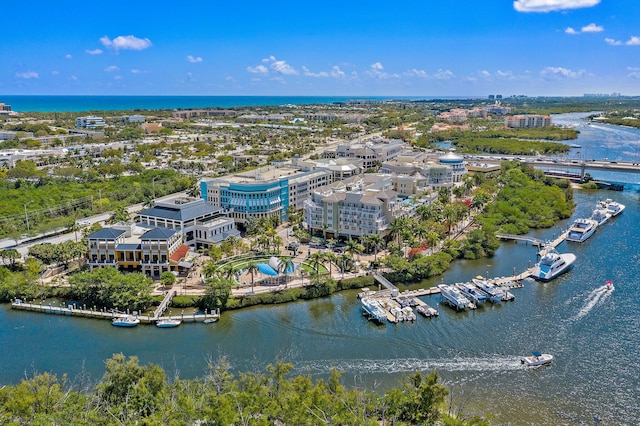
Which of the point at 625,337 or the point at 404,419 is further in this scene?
the point at 625,337

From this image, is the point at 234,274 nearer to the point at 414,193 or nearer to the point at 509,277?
the point at 509,277

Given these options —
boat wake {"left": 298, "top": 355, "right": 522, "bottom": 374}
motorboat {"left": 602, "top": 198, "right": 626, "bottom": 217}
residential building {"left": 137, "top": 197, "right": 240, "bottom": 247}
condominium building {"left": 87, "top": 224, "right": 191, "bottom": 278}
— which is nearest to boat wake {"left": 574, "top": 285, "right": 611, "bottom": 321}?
boat wake {"left": 298, "top": 355, "right": 522, "bottom": 374}

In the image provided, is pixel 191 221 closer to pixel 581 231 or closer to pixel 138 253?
pixel 138 253

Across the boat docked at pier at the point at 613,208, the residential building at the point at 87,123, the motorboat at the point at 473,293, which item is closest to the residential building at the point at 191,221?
the motorboat at the point at 473,293

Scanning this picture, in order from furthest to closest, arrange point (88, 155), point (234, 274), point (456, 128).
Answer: point (456, 128) < point (88, 155) < point (234, 274)

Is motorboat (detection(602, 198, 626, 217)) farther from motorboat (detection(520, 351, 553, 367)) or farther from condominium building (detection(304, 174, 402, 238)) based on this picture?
motorboat (detection(520, 351, 553, 367))

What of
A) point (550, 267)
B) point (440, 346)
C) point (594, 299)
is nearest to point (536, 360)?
point (440, 346)

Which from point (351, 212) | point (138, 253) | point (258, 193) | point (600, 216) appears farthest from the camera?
point (600, 216)

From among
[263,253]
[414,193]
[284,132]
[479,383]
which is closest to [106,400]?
[479,383]
